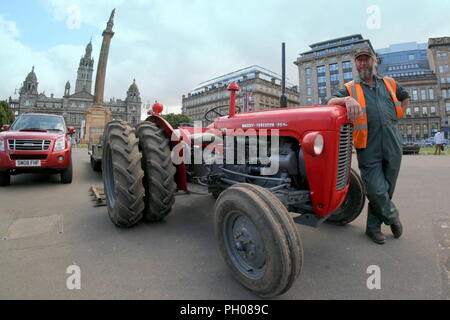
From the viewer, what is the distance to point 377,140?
8.27ft

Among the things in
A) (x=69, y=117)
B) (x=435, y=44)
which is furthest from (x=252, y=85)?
(x=69, y=117)

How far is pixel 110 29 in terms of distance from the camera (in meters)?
29.5

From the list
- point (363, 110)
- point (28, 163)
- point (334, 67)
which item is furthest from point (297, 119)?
point (334, 67)

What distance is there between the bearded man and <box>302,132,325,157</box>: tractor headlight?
29.8 inches

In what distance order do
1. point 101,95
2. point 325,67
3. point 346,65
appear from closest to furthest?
point 101,95, point 346,65, point 325,67

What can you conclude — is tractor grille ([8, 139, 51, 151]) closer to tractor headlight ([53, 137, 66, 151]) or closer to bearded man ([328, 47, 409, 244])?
tractor headlight ([53, 137, 66, 151])

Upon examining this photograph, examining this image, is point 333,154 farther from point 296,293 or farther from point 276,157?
point 296,293

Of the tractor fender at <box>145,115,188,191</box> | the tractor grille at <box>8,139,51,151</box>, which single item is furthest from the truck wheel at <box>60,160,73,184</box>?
the tractor fender at <box>145,115,188,191</box>

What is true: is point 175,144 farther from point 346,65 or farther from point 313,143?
point 346,65

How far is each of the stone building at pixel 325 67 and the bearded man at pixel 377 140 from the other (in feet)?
205

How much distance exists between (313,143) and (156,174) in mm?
1718

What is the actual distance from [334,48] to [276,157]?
73.9 metres

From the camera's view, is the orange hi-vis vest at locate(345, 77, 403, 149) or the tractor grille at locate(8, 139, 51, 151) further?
the tractor grille at locate(8, 139, 51, 151)

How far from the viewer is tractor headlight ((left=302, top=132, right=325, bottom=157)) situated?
1840mm
